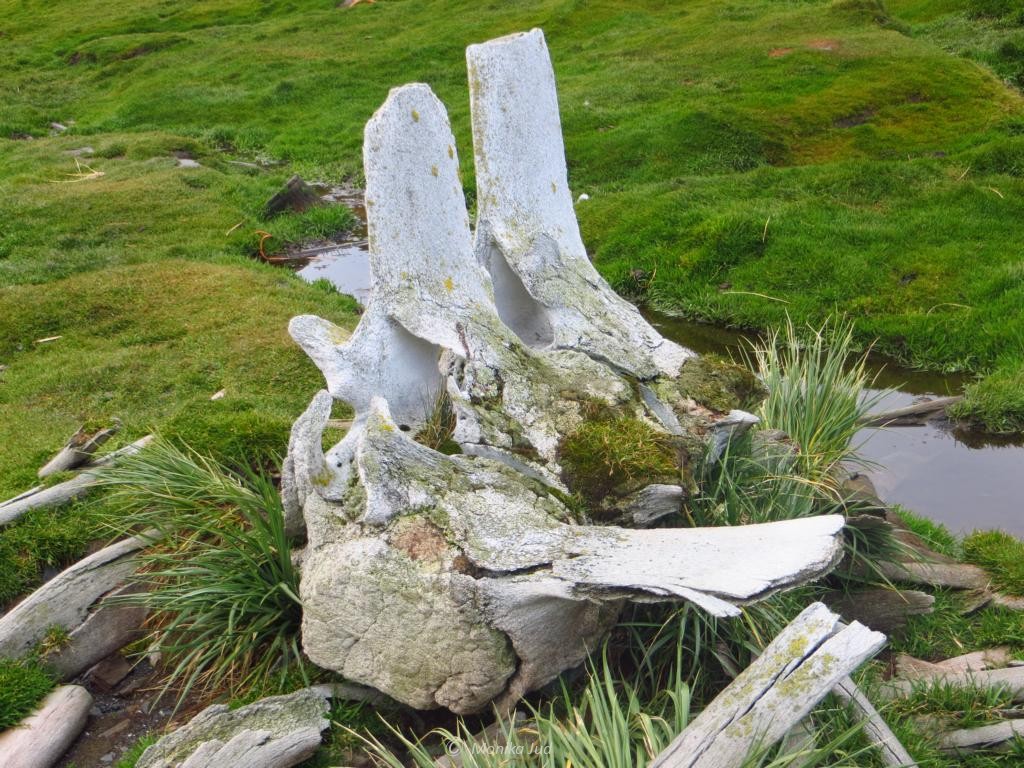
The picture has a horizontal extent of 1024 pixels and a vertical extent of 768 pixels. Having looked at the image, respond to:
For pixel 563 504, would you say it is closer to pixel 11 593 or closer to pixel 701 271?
pixel 11 593

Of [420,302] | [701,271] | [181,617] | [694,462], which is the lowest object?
[701,271]

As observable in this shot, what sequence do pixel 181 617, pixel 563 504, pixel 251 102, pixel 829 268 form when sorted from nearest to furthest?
pixel 563 504 < pixel 181 617 < pixel 829 268 < pixel 251 102

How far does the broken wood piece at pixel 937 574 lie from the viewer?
6586 mm

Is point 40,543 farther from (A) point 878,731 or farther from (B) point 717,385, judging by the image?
(A) point 878,731

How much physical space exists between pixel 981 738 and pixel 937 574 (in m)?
2.00

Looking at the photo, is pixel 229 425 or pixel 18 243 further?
pixel 18 243

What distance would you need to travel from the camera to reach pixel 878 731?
4.47 meters

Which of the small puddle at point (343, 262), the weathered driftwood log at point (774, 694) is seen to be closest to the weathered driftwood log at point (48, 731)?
the weathered driftwood log at point (774, 694)

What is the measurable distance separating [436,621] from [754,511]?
2342mm

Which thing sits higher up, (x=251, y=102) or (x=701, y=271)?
(x=251, y=102)

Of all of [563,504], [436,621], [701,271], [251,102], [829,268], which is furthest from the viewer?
[251,102]

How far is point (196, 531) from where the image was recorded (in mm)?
6266

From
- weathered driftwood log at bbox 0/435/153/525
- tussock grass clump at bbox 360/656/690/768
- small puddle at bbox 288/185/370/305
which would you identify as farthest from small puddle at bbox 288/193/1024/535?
small puddle at bbox 288/185/370/305

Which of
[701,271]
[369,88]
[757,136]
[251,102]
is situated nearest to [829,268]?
[701,271]
